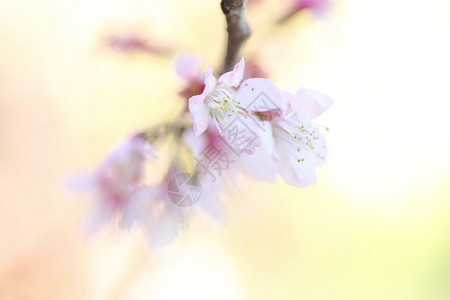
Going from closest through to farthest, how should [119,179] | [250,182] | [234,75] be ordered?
[234,75] < [119,179] < [250,182]

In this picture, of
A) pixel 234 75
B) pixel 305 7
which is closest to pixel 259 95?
pixel 234 75

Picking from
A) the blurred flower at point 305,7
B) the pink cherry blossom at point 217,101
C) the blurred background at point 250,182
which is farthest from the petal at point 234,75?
the blurred background at point 250,182

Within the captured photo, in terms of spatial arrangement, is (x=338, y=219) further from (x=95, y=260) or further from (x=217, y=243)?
(x=95, y=260)

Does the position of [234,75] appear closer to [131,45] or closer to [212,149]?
[212,149]

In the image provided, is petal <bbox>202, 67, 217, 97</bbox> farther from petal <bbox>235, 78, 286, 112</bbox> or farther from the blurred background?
the blurred background

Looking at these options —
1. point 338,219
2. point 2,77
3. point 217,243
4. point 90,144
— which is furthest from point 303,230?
point 2,77

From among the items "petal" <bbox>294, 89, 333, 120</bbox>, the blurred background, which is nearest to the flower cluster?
"petal" <bbox>294, 89, 333, 120</bbox>
